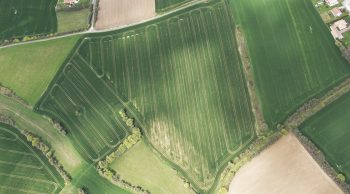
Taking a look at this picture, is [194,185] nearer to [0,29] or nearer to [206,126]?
[206,126]

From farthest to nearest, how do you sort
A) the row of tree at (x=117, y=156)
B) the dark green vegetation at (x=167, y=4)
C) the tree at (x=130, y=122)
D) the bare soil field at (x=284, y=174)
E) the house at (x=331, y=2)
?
the dark green vegetation at (x=167, y=4)
the house at (x=331, y=2)
the tree at (x=130, y=122)
the row of tree at (x=117, y=156)
the bare soil field at (x=284, y=174)

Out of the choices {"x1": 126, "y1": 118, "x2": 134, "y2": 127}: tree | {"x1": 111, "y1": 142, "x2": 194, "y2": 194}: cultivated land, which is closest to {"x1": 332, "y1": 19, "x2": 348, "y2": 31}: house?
{"x1": 111, "y1": 142, "x2": 194, "y2": 194}: cultivated land

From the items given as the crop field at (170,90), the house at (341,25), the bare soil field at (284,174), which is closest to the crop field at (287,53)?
the house at (341,25)

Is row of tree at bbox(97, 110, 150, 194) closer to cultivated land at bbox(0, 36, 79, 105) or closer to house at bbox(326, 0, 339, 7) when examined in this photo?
cultivated land at bbox(0, 36, 79, 105)

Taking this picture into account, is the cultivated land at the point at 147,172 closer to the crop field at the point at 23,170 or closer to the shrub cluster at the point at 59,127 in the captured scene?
the shrub cluster at the point at 59,127

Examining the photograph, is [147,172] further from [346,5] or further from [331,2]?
[346,5]

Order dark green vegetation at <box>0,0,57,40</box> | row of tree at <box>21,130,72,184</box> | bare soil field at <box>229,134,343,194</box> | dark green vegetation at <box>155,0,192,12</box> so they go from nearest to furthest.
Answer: bare soil field at <box>229,134,343,194</box> → row of tree at <box>21,130,72,184</box> → dark green vegetation at <box>155,0,192,12</box> → dark green vegetation at <box>0,0,57,40</box>
